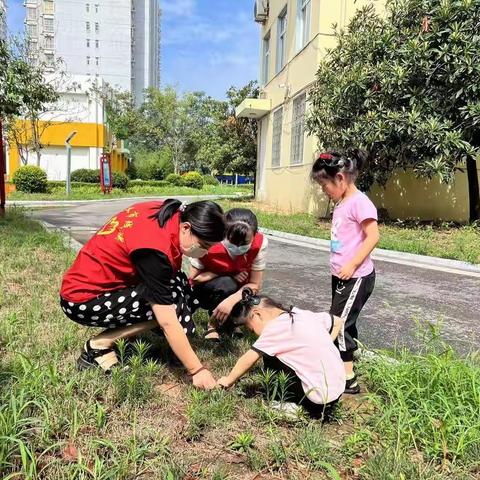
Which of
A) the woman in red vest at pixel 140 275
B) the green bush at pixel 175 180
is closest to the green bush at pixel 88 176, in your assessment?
the green bush at pixel 175 180

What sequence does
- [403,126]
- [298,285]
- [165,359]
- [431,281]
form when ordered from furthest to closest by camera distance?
[403,126]
[431,281]
[298,285]
[165,359]

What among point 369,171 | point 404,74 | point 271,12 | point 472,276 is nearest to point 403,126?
point 404,74

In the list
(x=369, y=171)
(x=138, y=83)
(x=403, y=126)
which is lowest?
(x=369, y=171)

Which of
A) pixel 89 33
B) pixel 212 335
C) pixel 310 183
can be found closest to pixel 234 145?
pixel 310 183

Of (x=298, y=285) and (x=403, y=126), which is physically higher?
(x=403, y=126)

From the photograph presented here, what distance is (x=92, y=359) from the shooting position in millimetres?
2664

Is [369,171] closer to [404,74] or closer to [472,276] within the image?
[404,74]

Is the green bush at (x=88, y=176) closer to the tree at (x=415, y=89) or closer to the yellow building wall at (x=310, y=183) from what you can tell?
the yellow building wall at (x=310, y=183)

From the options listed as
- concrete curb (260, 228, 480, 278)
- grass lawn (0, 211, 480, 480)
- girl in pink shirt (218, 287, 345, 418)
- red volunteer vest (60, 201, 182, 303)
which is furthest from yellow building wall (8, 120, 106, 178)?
girl in pink shirt (218, 287, 345, 418)

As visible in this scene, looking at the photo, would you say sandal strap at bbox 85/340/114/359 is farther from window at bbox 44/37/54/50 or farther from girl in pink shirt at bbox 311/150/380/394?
window at bbox 44/37/54/50

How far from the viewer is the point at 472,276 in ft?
20.6

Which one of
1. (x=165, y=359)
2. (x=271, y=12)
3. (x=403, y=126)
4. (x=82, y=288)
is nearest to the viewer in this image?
(x=82, y=288)

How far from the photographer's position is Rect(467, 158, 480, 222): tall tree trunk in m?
10.5

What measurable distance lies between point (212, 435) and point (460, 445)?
106cm
